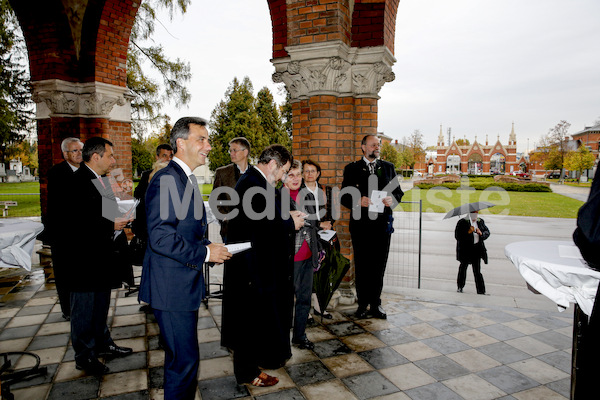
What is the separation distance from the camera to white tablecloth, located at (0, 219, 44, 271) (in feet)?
8.62

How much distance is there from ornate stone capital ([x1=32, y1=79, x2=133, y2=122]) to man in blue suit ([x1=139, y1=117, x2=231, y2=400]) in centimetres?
543

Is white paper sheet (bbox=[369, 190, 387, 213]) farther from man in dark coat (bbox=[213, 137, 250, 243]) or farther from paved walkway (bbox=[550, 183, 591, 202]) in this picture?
paved walkway (bbox=[550, 183, 591, 202])

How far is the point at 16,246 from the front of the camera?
2684 mm

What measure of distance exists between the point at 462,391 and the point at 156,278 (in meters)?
2.48

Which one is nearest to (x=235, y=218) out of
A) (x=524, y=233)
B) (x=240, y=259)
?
(x=240, y=259)

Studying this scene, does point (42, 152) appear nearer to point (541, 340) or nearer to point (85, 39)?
point (85, 39)

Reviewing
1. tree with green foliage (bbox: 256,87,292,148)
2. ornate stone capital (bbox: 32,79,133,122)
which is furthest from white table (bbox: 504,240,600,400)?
tree with green foliage (bbox: 256,87,292,148)

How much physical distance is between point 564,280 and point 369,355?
1.98 meters

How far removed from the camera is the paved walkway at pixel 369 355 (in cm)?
286

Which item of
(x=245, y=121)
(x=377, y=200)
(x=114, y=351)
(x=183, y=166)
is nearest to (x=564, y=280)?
(x=183, y=166)

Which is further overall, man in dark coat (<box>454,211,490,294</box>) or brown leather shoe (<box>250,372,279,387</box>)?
man in dark coat (<box>454,211,490,294</box>)

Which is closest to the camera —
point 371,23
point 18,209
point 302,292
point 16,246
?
point 16,246

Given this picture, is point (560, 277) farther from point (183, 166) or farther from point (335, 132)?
point (335, 132)

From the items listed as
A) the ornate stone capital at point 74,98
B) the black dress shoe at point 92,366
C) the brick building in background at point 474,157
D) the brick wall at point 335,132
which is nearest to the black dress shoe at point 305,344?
the brick wall at point 335,132
